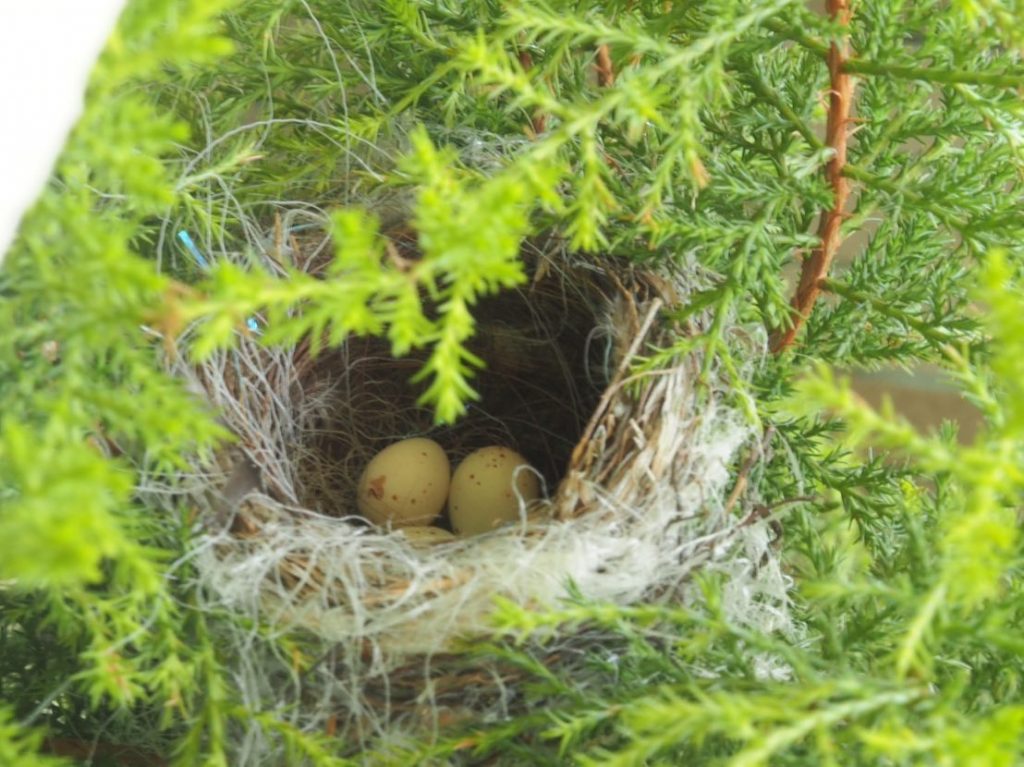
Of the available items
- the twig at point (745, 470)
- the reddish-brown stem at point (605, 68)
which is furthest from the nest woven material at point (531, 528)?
the reddish-brown stem at point (605, 68)

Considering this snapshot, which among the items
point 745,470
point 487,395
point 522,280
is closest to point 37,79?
point 522,280

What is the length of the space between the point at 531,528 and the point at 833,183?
0.33 meters

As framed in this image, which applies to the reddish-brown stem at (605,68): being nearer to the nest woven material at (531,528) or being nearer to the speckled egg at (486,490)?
the nest woven material at (531,528)

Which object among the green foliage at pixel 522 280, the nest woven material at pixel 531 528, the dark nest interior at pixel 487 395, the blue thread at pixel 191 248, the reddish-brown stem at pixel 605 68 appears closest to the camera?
the green foliage at pixel 522 280

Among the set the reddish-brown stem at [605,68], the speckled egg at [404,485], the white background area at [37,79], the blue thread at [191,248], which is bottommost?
the speckled egg at [404,485]

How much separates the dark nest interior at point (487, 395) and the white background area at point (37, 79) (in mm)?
501

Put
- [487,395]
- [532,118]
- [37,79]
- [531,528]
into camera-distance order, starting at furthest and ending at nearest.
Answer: [487,395], [532,118], [531,528], [37,79]

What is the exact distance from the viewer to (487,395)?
3.60 feet

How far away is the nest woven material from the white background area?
0.77ft

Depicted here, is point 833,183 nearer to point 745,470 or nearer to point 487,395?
point 745,470

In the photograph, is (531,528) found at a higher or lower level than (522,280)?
lower

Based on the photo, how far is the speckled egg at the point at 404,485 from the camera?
38.9 inches

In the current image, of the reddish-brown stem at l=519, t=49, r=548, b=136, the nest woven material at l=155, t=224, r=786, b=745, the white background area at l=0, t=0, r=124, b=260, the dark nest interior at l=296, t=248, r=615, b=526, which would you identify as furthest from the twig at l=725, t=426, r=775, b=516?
the white background area at l=0, t=0, r=124, b=260

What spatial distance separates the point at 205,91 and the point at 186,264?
0.64ft
